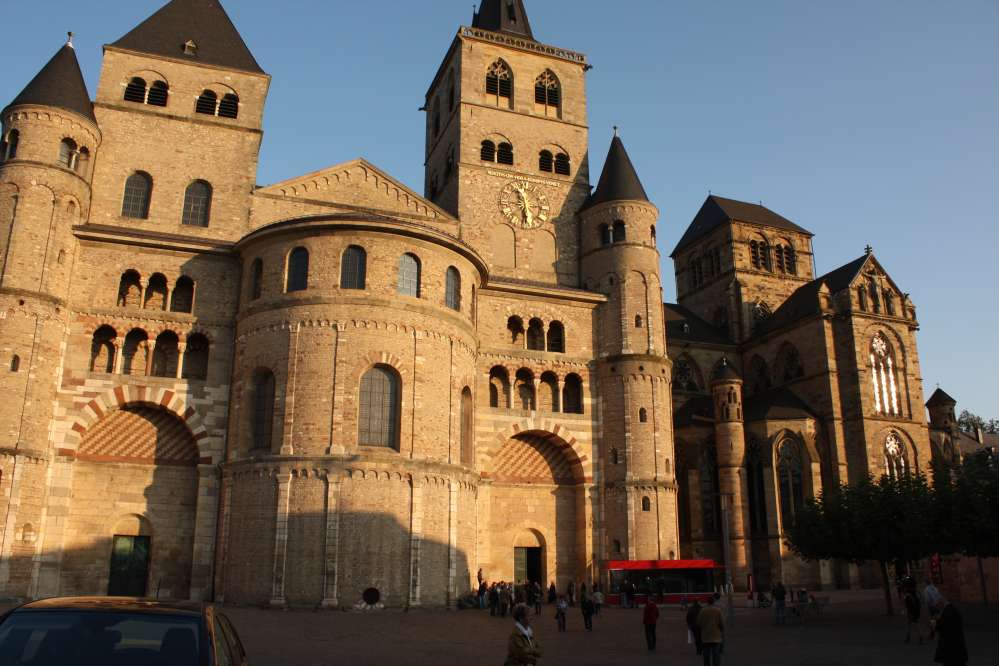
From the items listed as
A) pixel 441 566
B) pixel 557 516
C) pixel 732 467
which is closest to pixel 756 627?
pixel 441 566

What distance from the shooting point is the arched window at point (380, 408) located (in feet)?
100

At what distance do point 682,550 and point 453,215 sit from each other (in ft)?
73.0

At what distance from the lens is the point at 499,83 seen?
46.6m

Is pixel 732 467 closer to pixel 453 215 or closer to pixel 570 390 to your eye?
pixel 570 390

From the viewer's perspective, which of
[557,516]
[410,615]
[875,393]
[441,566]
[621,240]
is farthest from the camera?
[875,393]

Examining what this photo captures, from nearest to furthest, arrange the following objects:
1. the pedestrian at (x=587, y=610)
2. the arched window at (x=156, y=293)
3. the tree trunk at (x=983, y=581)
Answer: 1. the pedestrian at (x=587, y=610)
2. the tree trunk at (x=983, y=581)
3. the arched window at (x=156, y=293)

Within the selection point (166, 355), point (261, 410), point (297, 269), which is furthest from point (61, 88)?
point (261, 410)

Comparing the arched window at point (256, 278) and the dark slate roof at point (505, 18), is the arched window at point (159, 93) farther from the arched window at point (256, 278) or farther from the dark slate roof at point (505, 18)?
the dark slate roof at point (505, 18)

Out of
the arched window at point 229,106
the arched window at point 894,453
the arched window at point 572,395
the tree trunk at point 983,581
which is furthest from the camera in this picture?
the arched window at point 894,453

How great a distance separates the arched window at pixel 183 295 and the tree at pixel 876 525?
85.8 feet

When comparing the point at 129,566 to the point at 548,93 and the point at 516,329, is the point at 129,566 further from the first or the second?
the point at 548,93

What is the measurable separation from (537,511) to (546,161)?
1918 cm

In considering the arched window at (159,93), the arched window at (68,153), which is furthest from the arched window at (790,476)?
the arched window at (68,153)

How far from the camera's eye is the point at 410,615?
91.6ft
